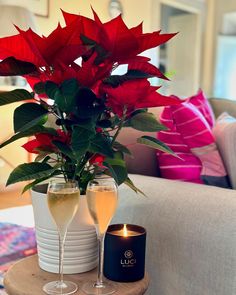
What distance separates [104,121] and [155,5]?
3871 millimetres

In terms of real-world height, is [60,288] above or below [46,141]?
below

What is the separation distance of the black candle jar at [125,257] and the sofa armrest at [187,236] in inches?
6.8

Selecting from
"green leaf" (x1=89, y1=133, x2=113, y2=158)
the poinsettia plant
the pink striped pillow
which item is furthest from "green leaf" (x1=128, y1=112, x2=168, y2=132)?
the pink striped pillow

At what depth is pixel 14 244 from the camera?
1963 mm

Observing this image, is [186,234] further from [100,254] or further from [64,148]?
[64,148]

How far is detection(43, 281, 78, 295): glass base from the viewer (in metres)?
0.81

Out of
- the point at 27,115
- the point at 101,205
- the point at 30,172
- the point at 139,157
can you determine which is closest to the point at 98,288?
the point at 101,205

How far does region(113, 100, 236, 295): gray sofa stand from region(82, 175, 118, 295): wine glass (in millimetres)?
270

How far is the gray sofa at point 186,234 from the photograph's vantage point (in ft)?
3.17

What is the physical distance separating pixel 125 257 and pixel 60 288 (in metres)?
0.16

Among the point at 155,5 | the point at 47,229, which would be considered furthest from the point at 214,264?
the point at 155,5

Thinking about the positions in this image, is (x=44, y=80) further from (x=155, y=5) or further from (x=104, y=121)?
(x=155, y=5)

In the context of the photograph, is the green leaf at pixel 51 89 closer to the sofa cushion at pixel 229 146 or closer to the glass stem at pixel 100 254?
the glass stem at pixel 100 254

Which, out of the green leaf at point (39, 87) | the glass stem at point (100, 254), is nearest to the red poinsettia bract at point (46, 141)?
the green leaf at point (39, 87)
